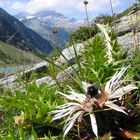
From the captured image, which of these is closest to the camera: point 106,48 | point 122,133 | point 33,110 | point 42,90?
point 122,133

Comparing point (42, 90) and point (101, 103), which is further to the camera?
point (42, 90)

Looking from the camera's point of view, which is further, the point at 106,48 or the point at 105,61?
the point at 106,48

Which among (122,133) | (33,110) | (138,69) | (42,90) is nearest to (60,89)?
(42,90)

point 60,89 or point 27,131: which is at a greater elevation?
point 60,89

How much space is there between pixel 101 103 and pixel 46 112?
0.48m

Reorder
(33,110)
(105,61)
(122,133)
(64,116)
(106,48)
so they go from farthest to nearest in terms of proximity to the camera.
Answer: (106,48), (105,61), (33,110), (64,116), (122,133)

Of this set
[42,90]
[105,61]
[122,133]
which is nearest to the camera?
[122,133]

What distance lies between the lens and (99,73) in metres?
3.39

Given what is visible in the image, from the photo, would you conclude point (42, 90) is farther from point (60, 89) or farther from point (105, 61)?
point (105, 61)

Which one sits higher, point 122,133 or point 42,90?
point 42,90

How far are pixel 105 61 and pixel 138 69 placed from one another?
1.70 ft

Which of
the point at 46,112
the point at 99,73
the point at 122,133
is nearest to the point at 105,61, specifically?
the point at 99,73

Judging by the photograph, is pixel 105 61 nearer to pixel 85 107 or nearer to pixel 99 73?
pixel 99 73

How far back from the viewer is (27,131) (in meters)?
2.99
